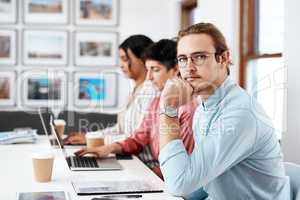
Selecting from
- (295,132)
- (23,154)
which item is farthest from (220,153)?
(23,154)

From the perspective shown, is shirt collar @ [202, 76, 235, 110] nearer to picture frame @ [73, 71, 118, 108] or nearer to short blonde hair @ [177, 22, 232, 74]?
short blonde hair @ [177, 22, 232, 74]

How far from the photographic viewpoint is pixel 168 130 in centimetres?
165

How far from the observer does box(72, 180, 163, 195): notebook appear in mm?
1645

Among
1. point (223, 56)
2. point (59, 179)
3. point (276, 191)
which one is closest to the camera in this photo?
point (276, 191)

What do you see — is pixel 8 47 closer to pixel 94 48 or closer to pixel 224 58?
pixel 94 48

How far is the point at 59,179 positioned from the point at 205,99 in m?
0.68

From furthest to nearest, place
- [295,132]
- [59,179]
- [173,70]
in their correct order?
1. [173,70]
2. [295,132]
3. [59,179]

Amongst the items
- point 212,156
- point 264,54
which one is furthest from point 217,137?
point 264,54

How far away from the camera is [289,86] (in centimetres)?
236

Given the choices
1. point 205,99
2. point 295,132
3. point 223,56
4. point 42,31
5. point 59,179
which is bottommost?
point 59,179

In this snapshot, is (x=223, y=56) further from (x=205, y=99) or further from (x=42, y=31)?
(x=42, y=31)

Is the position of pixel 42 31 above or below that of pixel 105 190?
above

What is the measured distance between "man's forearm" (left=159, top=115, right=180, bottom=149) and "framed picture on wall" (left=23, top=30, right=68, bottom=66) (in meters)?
3.37

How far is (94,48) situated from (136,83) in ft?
6.25
